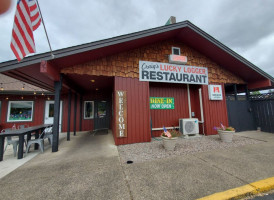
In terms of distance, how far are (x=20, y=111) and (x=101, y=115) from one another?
5306 millimetres

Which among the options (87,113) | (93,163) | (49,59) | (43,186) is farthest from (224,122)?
(87,113)

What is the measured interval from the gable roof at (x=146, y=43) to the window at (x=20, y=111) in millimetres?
4135

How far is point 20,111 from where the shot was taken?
7.36 metres

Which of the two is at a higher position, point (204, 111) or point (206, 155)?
point (204, 111)

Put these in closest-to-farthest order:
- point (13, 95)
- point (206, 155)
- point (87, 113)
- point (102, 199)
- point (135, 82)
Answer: point (102, 199) → point (206, 155) → point (135, 82) → point (13, 95) → point (87, 113)

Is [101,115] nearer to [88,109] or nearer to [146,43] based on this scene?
[88,109]

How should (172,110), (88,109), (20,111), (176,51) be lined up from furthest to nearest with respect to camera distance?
(88,109), (20,111), (172,110), (176,51)

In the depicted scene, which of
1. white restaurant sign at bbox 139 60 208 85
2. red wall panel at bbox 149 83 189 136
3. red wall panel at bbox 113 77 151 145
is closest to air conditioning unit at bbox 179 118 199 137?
red wall panel at bbox 149 83 189 136

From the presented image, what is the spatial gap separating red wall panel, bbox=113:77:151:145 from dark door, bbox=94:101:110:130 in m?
4.41

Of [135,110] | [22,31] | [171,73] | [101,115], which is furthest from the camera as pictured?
[101,115]

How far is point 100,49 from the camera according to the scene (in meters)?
4.07

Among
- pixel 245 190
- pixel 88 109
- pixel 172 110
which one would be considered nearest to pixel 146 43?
pixel 172 110

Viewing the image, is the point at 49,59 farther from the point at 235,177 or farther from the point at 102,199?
the point at 235,177

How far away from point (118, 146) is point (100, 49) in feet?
12.5
